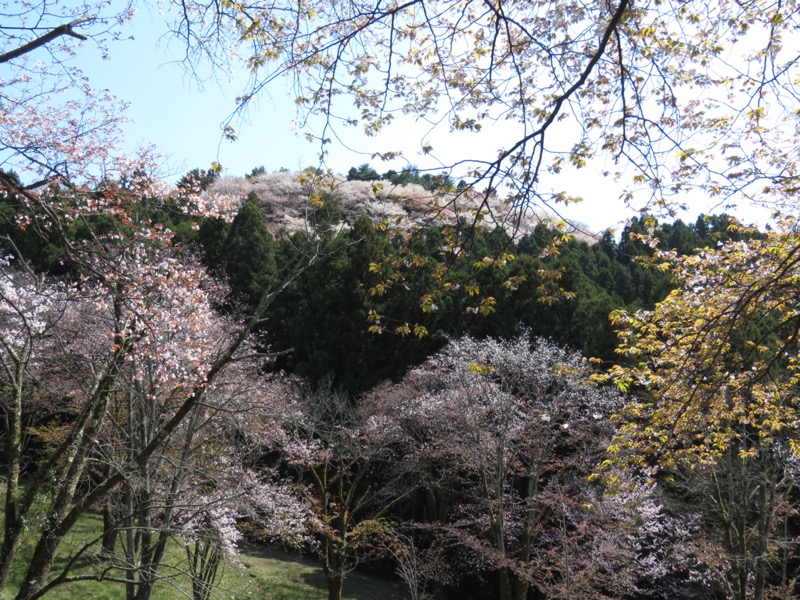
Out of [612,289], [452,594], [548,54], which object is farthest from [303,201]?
[612,289]

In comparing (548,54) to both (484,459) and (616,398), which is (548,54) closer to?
(484,459)

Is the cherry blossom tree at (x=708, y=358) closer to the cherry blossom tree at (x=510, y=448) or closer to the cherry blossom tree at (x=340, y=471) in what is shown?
the cherry blossom tree at (x=510, y=448)

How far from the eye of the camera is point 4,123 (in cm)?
489

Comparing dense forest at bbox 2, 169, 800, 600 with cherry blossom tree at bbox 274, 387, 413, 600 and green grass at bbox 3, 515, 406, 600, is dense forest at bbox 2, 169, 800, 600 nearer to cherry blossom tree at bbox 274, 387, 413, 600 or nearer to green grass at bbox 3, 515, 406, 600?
cherry blossom tree at bbox 274, 387, 413, 600

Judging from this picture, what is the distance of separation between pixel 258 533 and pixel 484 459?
4622 millimetres

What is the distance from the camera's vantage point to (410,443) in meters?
15.1

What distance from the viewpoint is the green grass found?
11625 mm

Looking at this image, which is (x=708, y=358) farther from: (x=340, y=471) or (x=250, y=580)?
(x=250, y=580)

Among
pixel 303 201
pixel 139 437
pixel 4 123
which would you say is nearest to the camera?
pixel 4 123

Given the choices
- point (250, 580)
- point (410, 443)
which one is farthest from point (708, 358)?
point (250, 580)

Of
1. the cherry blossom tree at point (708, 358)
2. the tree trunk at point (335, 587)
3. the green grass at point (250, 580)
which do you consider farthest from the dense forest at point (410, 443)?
the green grass at point (250, 580)

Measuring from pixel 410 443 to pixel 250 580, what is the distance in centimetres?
455

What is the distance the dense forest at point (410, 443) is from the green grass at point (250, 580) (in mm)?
581

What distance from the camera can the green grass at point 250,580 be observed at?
38.1 ft
